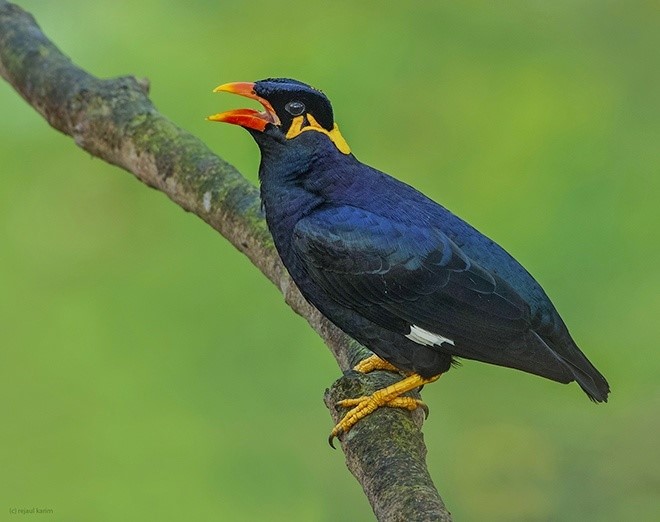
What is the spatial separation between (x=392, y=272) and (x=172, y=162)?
46.9 inches

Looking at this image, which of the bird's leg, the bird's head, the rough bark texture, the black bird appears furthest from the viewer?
the bird's leg

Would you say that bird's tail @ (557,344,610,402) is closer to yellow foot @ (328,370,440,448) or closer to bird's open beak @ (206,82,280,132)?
yellow foot @ (328,370,440,448)

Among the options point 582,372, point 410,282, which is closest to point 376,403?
point 410,282

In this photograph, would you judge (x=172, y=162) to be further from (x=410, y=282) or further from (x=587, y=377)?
(x=587, y=377)

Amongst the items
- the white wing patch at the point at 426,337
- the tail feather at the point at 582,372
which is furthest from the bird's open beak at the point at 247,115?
the tail feather at the point at 582,372

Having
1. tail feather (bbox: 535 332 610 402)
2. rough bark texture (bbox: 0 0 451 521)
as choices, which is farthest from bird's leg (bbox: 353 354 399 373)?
tail feather (bbox: 535 332 610 402)

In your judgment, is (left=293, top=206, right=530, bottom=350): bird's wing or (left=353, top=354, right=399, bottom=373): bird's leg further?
(left=353, top=354, right=399, bottom=373): bird's leg

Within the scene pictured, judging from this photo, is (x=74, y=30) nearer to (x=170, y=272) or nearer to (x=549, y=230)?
(x=170, y=272)

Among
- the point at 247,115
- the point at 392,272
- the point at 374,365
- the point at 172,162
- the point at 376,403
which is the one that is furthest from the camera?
the point at 172,162

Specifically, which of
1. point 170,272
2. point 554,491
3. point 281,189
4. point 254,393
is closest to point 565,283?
point 554,491

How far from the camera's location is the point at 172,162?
4.49m

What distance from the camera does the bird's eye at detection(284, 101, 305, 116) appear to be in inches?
150

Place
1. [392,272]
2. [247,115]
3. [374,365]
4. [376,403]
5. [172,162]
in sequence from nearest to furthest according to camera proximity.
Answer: [376,403] → [392,272] → [247,115] → [374,365] → [172,162]

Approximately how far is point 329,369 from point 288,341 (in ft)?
0.91
